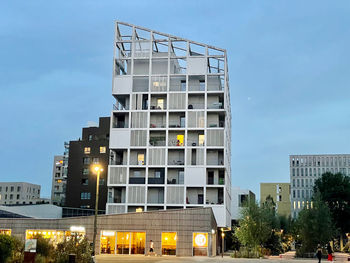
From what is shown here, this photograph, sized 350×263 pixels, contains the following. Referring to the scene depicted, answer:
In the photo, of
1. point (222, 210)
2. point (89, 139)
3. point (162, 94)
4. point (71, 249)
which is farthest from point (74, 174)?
point (71, 249)

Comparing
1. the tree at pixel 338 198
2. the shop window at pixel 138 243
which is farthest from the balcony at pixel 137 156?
the tree at pixel 338 198

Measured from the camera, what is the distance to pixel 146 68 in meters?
74.4

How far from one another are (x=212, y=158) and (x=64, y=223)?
2726 centimetres

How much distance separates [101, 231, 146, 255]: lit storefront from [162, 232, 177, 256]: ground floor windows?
215 cm

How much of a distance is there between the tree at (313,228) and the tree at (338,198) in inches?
1404

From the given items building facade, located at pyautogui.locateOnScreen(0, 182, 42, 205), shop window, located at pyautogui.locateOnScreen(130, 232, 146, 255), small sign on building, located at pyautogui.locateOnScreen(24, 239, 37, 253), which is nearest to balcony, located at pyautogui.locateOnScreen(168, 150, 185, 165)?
shop window, located at pyautogui.locateOnScreen(130, 232, 146, 255)

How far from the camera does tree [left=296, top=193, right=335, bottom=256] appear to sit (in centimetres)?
5466

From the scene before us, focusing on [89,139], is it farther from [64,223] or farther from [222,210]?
[64,223]

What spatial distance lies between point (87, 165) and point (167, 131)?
35373 mm

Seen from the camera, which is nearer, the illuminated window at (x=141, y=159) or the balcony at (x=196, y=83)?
the illuminated window at (x=141, y=159)

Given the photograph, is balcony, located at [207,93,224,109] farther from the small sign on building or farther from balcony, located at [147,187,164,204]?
the small sign on building

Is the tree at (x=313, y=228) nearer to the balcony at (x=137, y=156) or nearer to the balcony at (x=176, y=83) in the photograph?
the balcony at (x=137, y=156)

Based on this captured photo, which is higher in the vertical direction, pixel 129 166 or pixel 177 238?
pixel 129 166

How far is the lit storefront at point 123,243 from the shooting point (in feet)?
162
